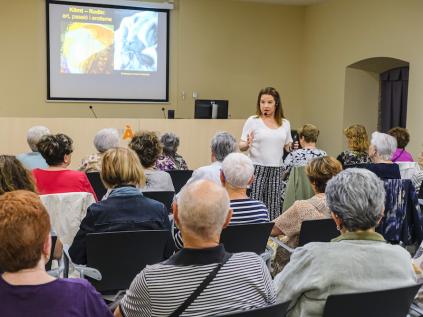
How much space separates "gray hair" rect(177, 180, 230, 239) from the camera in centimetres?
170

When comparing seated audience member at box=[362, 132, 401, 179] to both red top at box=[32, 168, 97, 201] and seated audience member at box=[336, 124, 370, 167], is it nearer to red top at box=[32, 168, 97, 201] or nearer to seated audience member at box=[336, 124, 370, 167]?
seated audience member at box=[336, 124, 370, 167]

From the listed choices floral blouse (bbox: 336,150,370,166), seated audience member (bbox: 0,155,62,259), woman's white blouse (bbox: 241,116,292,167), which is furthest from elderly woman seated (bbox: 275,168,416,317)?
floral blouse (bbox: 336,150,370,166)

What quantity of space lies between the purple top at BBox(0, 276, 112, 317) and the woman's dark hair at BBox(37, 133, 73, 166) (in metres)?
2.27

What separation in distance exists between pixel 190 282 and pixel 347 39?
7873 millimetres

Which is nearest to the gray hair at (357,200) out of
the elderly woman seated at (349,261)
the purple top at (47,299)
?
the elderly woman seated at (349,261)

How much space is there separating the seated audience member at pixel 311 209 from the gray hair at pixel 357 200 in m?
1.06

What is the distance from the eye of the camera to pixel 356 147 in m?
5.09

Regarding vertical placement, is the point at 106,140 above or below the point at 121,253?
above

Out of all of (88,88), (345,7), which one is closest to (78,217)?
(88,88)

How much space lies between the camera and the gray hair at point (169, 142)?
4859 mm

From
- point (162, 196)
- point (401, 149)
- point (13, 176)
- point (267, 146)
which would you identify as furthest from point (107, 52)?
point (13, 176)

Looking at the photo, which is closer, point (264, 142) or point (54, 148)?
point (54, 148)

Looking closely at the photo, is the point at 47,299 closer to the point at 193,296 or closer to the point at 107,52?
the point at 193,296

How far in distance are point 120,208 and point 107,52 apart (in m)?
6.30
